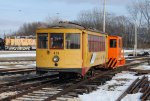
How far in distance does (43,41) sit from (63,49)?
1110 mm

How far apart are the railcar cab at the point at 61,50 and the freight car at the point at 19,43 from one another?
229ft

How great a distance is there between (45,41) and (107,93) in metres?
4.72

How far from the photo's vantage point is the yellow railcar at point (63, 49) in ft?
58.6

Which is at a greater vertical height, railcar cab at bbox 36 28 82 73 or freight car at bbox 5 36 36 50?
railcar cab at bbox 36 28 82 73

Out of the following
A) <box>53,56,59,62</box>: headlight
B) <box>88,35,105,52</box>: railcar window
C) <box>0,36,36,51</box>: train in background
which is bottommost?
<box>0,36,36,51</box>: train in background

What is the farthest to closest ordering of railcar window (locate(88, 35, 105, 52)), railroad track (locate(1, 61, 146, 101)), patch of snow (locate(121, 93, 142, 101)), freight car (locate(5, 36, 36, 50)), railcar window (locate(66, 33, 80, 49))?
freight car (locate(5, 36, 36, 50)) → railcar window (locate(88, 35, 105, 52)) → railcar window (locate(66, 33, 80, 49)) → railroad track (locate(1, 61, 146, 101)) → patch of snow (locate(121, 93, 142, 101))

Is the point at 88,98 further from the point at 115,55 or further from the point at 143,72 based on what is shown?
the point at 115,55

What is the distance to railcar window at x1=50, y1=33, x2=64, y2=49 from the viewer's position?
18.0m

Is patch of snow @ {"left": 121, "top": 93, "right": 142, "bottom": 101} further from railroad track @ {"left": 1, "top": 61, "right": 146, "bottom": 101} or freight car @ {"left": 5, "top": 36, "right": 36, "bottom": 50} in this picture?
freight car @ {"left": 5, "top": 36, "right": 36, "bottom": 50}

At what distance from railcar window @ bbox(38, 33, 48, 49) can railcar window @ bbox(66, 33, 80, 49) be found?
98cm

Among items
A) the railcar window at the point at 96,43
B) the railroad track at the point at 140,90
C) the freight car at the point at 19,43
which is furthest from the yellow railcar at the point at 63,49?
the freight car at the point at 19,43

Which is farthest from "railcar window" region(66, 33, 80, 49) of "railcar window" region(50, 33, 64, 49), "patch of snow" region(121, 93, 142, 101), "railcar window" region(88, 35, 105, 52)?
"patch of snow" region(121, 93, 142, 101)

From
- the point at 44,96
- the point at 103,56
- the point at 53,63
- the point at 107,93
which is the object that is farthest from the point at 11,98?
the point at 103,56

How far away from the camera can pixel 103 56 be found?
23328 millimetres
